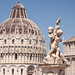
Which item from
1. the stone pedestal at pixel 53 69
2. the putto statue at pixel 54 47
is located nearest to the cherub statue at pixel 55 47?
the putto statue at pixel 54 47

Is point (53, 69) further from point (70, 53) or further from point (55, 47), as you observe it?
point (70, 53)

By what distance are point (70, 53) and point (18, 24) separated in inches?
2121

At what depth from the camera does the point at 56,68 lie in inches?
556

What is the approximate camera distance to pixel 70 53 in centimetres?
8231

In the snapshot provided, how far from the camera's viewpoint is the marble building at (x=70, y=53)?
80338 mm

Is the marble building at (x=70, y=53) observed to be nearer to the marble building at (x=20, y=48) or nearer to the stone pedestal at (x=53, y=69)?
the marble building at (x=20, y=48)

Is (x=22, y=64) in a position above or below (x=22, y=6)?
below

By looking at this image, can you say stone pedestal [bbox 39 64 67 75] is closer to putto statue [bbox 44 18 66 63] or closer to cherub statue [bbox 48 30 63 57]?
putto statue [bbox 44 18 66 63]

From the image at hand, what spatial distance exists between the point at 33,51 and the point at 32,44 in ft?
9.95

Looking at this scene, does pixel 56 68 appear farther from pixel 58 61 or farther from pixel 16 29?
pixel 16 29

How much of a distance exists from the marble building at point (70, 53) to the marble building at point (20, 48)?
147ft

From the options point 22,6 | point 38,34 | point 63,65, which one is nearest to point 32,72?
point 38,34

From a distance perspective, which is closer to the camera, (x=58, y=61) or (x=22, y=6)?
(x=58, y=61)

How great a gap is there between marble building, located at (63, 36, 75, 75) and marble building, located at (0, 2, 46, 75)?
147 feet
